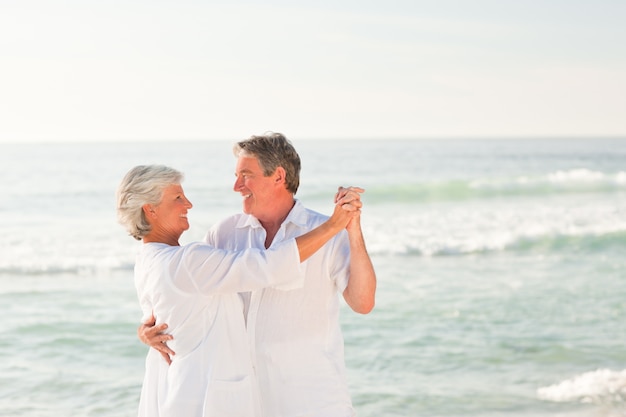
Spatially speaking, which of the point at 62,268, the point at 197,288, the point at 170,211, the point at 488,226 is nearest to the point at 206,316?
the point at 197,288

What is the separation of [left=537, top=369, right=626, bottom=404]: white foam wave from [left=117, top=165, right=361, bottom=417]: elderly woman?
4.21 metres

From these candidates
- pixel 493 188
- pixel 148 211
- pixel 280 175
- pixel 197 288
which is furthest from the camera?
pixel 493 188

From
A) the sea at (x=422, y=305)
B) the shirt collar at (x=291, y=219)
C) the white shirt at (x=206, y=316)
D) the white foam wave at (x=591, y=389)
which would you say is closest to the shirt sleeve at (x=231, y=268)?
the white shirt at (x=206, y=316)

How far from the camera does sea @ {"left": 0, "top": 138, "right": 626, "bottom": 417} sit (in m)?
7.14

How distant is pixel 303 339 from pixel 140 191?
31.2 inches

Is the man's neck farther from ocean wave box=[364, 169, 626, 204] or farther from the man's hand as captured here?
ocean wave box=[364, 169, 626, 204]

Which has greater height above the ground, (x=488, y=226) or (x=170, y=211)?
(x=170, y=211)

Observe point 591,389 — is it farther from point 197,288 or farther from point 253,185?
point 197,288

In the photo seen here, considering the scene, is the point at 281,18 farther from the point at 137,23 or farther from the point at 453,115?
the point at 453,115

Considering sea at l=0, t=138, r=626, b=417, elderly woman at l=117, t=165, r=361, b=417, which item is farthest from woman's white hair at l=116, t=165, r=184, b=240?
sea at l=0, t=138, r=626, b=417

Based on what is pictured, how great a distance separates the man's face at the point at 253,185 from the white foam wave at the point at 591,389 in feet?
13.5

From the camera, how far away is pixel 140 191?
3.16m

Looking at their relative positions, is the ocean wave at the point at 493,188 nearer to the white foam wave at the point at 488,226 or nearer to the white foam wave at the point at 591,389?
the white foam wave at the point at 488,226

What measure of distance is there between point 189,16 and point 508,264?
22.2 metres
